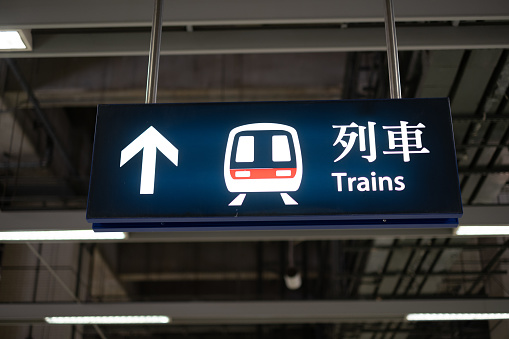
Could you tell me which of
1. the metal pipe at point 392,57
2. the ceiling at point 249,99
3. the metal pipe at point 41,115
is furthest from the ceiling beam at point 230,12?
the metal pipe at point 41,115

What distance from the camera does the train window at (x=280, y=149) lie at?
3.73m

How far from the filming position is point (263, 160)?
12.3 feet

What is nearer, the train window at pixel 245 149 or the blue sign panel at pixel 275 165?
the blue sign panel at pixel 275 165

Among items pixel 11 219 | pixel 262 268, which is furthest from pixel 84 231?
pixel 262 268

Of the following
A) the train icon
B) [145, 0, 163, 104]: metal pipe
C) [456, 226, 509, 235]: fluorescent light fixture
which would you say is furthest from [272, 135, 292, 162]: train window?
[456, 226, 509, 235]: fluorescent light fixture

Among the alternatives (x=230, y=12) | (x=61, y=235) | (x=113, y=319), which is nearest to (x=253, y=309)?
(x=113, y=319)

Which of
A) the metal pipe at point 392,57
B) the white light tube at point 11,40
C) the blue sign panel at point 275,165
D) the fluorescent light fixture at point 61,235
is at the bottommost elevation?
the blue sign panel at point 275,165

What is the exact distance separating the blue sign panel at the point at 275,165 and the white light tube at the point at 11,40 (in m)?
2.08

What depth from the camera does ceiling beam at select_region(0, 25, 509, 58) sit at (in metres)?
5.95

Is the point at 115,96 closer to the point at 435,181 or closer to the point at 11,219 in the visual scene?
the point at 11,219

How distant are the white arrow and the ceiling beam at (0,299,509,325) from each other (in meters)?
8.37

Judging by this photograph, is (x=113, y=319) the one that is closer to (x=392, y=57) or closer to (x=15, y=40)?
(x=15, y=40)

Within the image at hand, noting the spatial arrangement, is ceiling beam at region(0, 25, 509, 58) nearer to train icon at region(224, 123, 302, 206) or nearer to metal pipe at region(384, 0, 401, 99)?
metal pipe at region(384, 0, 401, 99)

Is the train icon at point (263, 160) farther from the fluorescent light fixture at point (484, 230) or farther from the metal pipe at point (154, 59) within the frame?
the fluorescent light fixture at point (484, 230)
